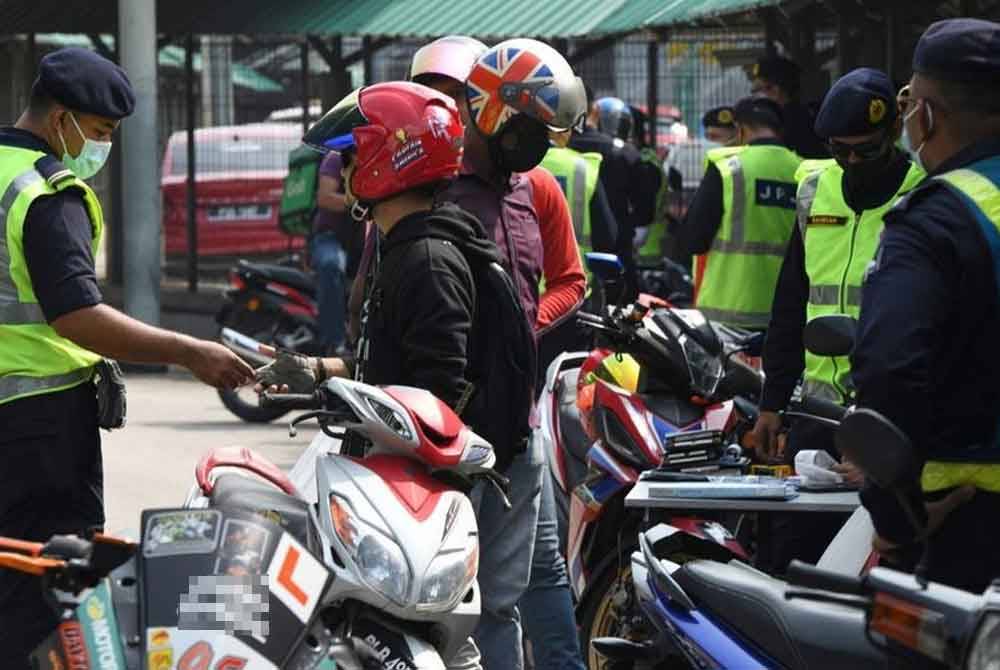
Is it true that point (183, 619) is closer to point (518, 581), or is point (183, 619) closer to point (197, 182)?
point (518, 581)

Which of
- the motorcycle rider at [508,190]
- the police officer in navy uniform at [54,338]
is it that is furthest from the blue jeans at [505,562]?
the police officer in navy uniform at [54,338]

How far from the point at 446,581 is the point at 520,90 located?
6.36 ft

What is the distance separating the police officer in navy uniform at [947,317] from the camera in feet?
13.9

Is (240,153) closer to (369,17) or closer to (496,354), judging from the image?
(369,17)

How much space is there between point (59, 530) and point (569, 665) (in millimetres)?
1486

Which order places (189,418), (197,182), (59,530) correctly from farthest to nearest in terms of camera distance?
(197,182)
(189,418)
(59,530)

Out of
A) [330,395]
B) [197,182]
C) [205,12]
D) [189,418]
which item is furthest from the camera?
[197,182]

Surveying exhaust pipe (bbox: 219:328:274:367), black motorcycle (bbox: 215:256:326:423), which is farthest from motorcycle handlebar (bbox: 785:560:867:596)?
black motorcycle (bbox: 215:256:326:423)

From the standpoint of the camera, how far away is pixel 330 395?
5176 millimetres

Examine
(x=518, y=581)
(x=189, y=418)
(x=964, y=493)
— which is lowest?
(x=189, y=418)

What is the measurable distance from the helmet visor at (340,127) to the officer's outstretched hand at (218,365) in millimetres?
635

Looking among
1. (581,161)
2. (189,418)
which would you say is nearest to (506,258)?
(581,161)

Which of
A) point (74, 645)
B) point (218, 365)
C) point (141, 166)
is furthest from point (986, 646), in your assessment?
point (141, 166)

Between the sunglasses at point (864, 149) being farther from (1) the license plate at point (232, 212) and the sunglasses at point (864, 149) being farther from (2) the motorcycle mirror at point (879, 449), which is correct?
(1) the license plate at point (232, 212)
